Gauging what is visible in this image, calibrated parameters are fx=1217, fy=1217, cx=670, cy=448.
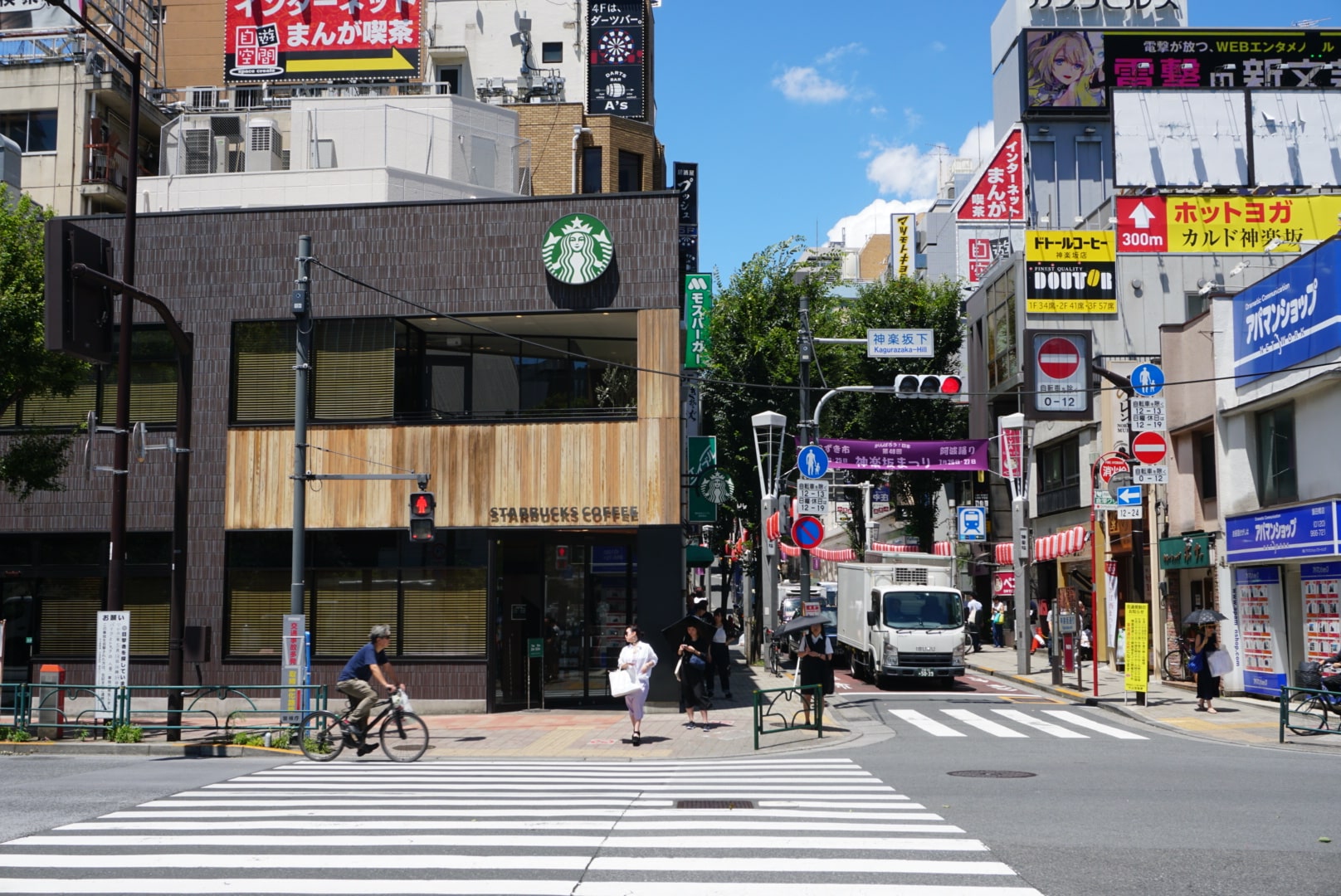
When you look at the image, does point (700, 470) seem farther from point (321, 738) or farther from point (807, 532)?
point (321, 738)

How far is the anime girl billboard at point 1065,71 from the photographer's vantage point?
2216 inches

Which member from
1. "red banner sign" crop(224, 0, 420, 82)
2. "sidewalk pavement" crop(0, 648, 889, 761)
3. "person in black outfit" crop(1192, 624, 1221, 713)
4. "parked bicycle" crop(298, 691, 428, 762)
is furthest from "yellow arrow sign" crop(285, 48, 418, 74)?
"person in black outfit" crop(1192, 624, 1221, 713)

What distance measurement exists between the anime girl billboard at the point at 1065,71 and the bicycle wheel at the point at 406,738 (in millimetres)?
48308

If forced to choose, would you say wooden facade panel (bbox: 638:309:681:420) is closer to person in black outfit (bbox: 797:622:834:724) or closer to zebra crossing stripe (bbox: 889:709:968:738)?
person in black outfit (bbox: 797:622:834:724)

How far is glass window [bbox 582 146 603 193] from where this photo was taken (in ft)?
149

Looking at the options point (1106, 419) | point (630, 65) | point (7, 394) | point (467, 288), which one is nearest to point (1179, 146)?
point (1106, 419)

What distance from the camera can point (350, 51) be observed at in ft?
129

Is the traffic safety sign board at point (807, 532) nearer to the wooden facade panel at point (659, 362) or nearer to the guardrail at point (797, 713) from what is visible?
the wooden facade panel at point (659, 362)

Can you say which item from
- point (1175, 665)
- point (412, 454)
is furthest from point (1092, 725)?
point (412, 454)

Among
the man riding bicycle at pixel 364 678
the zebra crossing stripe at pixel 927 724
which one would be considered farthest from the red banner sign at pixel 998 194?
the man riding bicycle at pixel 364 678

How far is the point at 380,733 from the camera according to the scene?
56.2 ft

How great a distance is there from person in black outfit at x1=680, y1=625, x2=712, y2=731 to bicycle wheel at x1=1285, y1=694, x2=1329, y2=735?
31.0 ft

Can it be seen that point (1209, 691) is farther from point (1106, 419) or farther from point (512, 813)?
point (512, 813)

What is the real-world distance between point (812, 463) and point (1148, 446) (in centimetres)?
735
